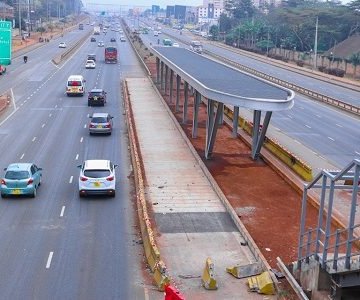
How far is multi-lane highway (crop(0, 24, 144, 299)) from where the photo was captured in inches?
638

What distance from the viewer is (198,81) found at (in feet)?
106

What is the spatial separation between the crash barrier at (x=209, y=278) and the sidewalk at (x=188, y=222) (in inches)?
4.6

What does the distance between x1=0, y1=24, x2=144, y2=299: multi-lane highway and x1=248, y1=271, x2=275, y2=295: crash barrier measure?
2.56 m

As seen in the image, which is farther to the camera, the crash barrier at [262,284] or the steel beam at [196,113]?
the steel beam at [196,113]

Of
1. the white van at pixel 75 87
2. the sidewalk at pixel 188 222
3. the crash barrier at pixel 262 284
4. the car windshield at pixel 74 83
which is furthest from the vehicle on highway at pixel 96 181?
the white van at pixel 75 87

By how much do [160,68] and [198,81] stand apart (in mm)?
34089

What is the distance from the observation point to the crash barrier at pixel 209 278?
51.0 feet

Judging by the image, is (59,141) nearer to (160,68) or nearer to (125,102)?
(125,102)

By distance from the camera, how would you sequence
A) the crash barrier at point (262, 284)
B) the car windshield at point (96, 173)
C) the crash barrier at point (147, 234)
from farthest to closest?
the car windshield at point (96, 173) < the crash barrier at point (147, 234) < the crash barrier at point (262, 284)

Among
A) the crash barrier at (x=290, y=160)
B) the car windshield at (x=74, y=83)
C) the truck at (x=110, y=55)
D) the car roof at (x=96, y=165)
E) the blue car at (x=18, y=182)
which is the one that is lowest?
the truck at (x=110, y=55)

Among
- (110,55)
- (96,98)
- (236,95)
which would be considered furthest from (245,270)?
(110,55)

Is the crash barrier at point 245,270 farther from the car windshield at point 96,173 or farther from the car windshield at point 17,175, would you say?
the car windshield at point 17,175

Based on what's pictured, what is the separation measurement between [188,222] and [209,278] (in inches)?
219

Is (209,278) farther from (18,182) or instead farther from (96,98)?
(96,98)
